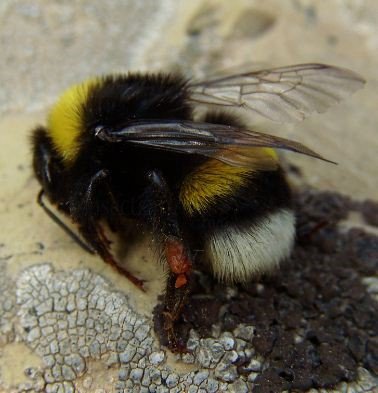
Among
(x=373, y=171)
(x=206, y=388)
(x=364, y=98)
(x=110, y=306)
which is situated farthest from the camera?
(x=364, y=98)

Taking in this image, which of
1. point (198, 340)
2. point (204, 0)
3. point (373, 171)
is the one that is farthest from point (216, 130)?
point (204, 0)

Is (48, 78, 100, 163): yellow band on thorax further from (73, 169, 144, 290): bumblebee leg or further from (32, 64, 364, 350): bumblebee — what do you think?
(73, 169, 144, 290): bumblebee leg

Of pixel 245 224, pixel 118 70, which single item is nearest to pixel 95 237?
pixel 245 224

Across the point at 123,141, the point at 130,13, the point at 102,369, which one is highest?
the point at 123,141

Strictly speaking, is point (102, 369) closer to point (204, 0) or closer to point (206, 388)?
point (206, 388)

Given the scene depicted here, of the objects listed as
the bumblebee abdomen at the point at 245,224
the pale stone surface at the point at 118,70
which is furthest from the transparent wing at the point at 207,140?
the pale stone surface at the point at 118,70

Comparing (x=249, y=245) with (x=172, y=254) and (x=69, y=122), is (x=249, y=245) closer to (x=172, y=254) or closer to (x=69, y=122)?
(x=172, y=254)

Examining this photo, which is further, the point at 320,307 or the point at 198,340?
the point at 320,307
